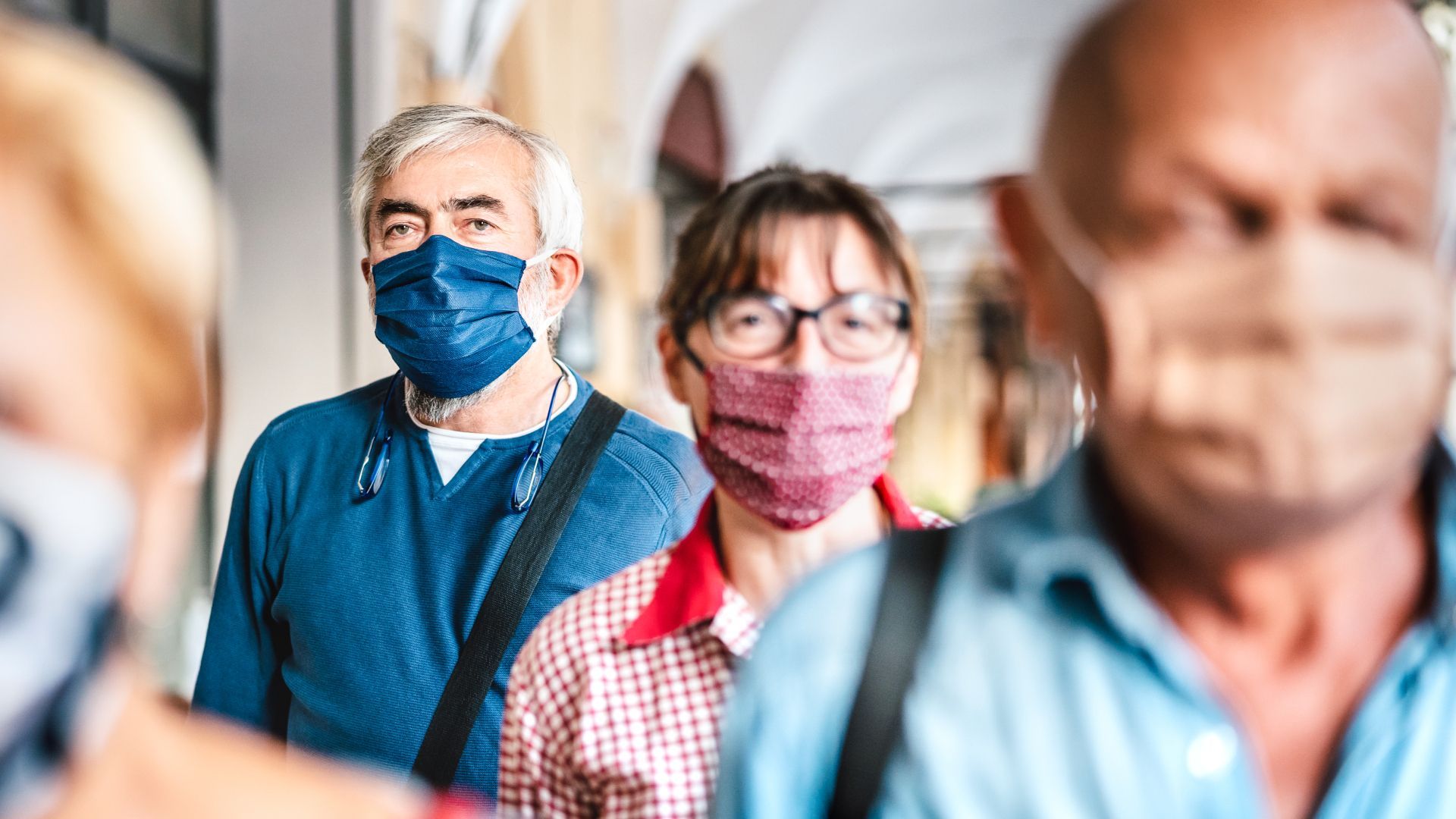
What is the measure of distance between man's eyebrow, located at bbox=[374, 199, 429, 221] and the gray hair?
31 millimetres

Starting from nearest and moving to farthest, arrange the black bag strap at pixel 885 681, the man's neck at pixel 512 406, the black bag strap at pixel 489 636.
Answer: the black bag strap at pixel 885 681, the black bag strap at pixel 489 636, the man's neck at pixel 512 406

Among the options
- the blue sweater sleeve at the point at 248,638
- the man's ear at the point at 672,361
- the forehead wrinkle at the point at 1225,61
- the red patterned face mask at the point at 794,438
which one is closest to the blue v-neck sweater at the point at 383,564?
the blue sweater sleeve at the point at 248,638

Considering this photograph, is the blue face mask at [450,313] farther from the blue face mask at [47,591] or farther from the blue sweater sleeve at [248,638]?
the blue face mask at [47,591]

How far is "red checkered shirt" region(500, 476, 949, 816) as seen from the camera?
1377mm

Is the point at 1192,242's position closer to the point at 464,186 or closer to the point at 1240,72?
the point at 1240,72

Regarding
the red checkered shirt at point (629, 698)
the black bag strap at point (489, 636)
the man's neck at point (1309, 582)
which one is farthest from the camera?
the black bag strap at point (489, 636)

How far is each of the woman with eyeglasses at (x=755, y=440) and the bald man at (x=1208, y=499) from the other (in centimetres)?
48

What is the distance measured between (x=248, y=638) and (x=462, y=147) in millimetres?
898

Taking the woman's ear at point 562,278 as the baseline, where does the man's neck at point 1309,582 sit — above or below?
below

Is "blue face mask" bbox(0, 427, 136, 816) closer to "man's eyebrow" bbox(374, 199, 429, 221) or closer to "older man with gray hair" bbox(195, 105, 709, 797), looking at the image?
"older man with gray hair" bbox(195, 105, 709, 797)

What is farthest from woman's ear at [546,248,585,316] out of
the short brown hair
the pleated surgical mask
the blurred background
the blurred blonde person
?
the pleated surgical mask

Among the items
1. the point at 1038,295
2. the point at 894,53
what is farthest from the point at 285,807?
the point at 894,53

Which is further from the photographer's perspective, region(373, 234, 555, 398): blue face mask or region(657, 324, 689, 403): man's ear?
region(373, 234, 555, 398): blue face mask

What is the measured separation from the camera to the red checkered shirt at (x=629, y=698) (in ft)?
4.52
